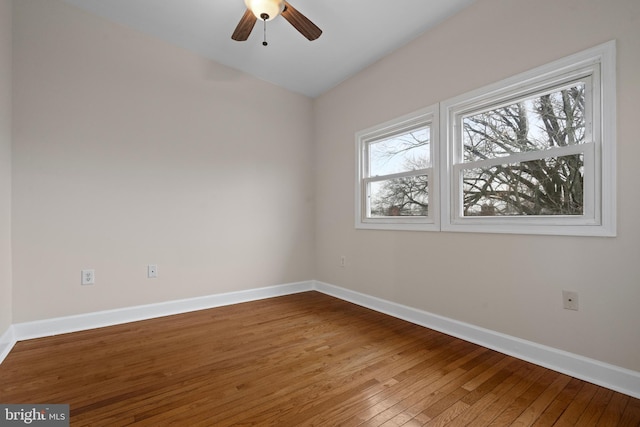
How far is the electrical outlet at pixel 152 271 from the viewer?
9.07ft

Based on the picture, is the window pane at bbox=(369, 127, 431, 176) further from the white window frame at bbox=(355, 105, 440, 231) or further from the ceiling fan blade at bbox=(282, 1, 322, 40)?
the ceiling fan blade at bbox=(282, 1, 322, 40)

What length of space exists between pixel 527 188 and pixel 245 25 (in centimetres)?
237

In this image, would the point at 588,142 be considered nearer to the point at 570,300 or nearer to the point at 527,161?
the point at 527,161

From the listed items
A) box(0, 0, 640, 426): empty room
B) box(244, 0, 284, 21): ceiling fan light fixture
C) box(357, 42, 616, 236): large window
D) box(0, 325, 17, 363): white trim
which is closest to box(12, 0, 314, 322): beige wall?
box(0, 0, 640, 426): empty room

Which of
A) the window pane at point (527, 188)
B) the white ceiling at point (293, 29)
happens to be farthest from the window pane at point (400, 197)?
the white ceiling at point (293, 29)

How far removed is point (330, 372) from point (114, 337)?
179cm

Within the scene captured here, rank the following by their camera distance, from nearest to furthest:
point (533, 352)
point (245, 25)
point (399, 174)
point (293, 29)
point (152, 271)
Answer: point (533, 352) → point (245, 25) → point (293, 29) → point (152, 271) → point (399, 174)

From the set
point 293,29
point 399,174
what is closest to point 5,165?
point 293,29

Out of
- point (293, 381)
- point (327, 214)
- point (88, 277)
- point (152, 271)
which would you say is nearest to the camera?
point (293, 381)

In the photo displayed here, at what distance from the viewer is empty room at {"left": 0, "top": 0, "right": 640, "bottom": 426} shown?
157cm

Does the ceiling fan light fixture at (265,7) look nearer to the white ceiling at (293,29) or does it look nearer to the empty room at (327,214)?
the empty room at (327,214)

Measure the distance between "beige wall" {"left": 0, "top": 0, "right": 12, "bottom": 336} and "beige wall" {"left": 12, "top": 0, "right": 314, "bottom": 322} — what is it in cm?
7

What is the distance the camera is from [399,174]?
296 cm

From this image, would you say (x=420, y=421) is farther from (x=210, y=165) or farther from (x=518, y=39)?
(x=210, y=165)
